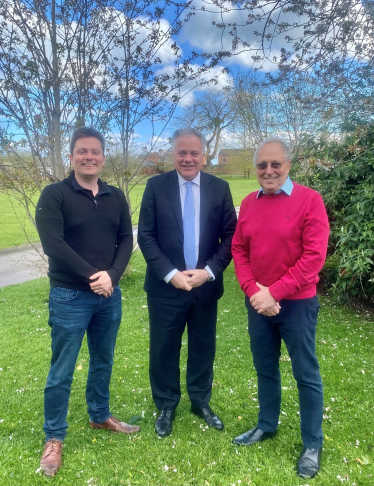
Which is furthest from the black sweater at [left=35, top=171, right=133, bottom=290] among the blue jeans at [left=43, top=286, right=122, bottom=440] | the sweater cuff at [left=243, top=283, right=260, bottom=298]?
the sweater cuff at [left=243, top=283, right=260, bottom=298]

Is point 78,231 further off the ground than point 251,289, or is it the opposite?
point 78,231

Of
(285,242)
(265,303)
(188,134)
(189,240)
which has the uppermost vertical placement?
(188,134)

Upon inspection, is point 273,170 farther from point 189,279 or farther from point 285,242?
point 189,279

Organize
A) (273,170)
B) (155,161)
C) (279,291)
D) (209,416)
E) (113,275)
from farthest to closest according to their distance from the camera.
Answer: (155,161)
(209,416)
(113,275)
(273,170)
(279,291)

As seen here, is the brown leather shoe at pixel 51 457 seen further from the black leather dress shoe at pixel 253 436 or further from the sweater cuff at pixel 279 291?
the sweater cuff at pixel 279 291

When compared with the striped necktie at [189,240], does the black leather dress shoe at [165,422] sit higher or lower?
lower

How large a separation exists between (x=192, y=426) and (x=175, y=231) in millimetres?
1643

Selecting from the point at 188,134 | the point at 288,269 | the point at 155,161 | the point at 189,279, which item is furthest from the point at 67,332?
the point at 155,161

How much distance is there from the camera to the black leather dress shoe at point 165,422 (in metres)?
2.87

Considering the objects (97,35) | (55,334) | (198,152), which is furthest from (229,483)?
(97,35)

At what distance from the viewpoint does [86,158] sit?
252 cm

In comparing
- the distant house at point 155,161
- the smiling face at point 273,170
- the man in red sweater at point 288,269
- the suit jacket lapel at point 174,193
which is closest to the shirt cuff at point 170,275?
the suit jacket lapel at point 174,193

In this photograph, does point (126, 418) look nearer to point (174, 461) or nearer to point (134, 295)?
point (174, 461)

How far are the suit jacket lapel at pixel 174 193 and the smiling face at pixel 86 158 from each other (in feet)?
1.92
